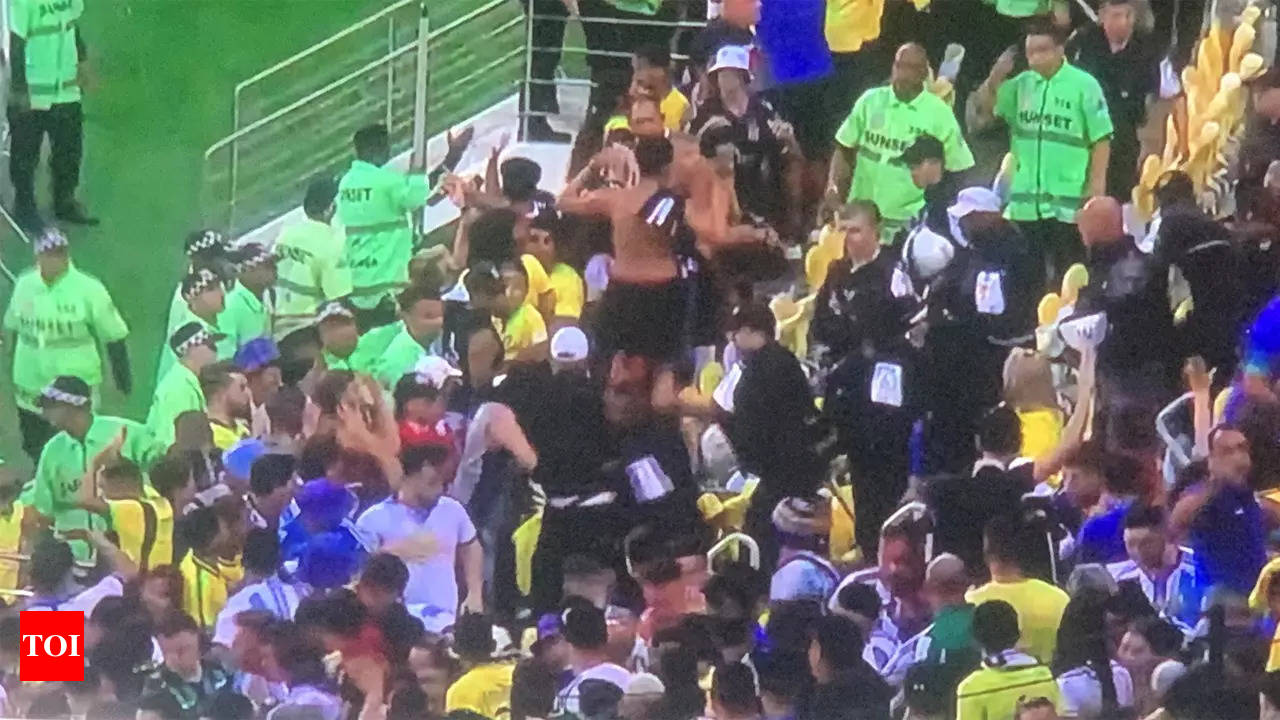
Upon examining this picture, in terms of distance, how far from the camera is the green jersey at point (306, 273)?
88.8 inches

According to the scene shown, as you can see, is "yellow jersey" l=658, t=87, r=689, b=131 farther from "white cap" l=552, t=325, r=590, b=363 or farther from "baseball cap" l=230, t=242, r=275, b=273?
"baseball cap" l=230, t=242, r=275, b=273

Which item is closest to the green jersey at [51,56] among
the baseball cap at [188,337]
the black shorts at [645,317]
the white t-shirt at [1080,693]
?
the baseball cap at [188,337]

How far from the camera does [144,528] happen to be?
7.65ft

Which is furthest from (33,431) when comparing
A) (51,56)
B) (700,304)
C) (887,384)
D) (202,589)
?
(887,384)

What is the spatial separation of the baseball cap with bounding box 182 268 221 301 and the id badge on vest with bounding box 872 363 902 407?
49.8 inches

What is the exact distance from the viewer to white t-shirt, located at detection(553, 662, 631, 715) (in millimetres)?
2295

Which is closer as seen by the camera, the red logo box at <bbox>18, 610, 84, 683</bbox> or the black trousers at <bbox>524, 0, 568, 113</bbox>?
the black trousers at <bbox>524, 0, 568, 113</bbox>

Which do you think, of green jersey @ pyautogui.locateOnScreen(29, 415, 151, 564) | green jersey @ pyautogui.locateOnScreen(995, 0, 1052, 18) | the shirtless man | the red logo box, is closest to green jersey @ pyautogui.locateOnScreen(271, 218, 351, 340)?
green jersey @ pyautogui.locateOnScreen(29, 415, 151, 564)

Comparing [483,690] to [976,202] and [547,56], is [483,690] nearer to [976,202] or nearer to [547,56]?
[547,56]

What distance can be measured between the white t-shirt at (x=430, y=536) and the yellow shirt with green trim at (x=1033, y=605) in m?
0.99

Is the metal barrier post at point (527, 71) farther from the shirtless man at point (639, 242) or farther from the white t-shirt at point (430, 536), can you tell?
the white t-shirt at point (430, 536)

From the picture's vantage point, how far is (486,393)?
228 cm

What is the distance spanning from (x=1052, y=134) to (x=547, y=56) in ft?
3.15

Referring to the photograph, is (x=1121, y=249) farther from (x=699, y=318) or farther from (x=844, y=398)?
(x=699, y=318)
